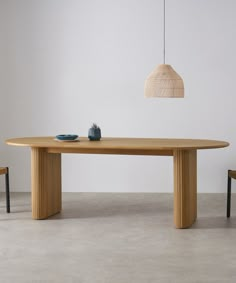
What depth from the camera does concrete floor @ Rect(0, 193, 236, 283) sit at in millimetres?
3762

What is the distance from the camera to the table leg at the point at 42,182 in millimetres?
5355

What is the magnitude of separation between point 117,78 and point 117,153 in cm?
188

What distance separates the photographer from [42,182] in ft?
17.7

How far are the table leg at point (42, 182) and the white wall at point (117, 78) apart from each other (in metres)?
1.39

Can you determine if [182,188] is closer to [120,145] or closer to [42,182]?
[120,145]

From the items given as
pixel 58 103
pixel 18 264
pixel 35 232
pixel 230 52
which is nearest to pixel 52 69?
pixel 58 103

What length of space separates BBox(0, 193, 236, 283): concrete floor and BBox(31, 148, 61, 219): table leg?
0.35 feet

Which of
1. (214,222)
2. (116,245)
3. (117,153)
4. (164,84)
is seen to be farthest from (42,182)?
(214,222)

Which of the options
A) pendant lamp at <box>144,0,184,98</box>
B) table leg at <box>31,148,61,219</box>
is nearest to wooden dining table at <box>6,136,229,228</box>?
table leg at <box>31,148,61,219</box>

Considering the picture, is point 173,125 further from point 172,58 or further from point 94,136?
point 94,136

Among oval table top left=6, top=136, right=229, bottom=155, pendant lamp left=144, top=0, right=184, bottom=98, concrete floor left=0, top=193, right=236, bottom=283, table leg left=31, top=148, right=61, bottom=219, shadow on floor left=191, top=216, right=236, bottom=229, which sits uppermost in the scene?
pendant lamp left=144, top=0, right=184, bottom=98

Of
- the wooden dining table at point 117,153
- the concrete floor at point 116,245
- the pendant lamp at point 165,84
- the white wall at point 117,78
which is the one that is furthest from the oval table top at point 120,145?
the white wall at point 117,78

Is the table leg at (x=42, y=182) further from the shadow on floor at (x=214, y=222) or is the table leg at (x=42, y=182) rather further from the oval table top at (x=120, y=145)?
the shadow on floor at (x=214, y=222)

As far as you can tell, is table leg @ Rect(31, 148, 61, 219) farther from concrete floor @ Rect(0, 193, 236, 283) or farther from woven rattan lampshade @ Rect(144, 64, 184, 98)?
woven rattan lampshade @ Rect(144, 64, 184, 98)
